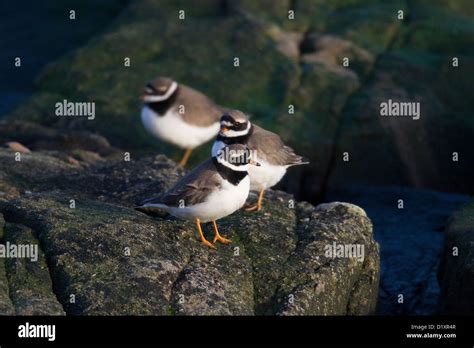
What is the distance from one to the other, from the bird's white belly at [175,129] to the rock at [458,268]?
5.27m

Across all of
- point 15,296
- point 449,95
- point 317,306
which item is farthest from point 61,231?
point 449,95

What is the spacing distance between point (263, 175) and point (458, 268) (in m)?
2.86

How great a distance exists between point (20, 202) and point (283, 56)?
9.72 m

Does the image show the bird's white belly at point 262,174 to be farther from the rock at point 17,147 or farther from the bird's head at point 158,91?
the bird's head at point 158,91

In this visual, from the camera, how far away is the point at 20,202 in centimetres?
1070

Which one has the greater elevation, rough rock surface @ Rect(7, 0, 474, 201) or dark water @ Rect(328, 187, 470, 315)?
rough rock surface @ Rect(7, 0, 474, 201)

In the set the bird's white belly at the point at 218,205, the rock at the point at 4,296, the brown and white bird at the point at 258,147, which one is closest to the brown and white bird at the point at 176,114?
the brown and white bird at the point at 258,147

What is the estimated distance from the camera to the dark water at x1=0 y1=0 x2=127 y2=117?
21922 mm

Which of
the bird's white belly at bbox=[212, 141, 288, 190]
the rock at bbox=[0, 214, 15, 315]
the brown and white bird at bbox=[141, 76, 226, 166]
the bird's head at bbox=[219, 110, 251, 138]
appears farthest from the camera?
the brown and white bird at bbox=[141, 76, 226, 166]

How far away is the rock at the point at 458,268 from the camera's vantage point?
448 inches

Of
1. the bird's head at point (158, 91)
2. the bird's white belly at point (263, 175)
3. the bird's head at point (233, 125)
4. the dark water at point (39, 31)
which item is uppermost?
the dark water at point (39, 31)

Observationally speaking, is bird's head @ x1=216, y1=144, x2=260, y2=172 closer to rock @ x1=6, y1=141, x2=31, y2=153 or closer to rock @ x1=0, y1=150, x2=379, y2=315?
rock @ x1=0, y1=150, x2=379, y2=315

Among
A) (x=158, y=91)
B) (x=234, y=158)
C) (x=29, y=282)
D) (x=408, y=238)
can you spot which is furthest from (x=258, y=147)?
(x=29, y=282)

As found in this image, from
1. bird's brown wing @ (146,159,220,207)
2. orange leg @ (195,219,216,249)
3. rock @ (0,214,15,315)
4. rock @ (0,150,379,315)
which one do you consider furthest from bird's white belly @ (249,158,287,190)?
rock @ (0,214,15,315)
